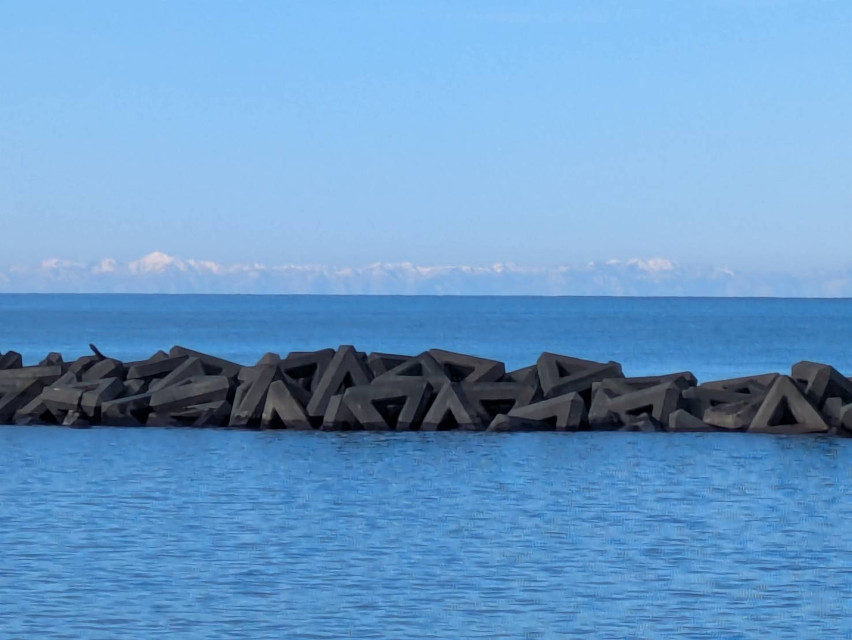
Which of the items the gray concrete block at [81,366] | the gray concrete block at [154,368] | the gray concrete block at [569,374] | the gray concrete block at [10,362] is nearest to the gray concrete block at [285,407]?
the gray concrete block at [154,368]

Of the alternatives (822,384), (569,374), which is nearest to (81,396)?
(569,374)

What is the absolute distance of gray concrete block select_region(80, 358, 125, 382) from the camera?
2859cm

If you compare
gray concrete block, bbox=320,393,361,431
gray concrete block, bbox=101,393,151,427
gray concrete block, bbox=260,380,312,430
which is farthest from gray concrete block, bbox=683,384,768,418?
gray concrete block, bbox=101,393,151,427

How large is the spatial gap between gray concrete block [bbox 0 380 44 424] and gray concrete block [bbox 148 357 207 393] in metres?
1.99

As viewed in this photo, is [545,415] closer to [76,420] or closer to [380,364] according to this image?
[380,364]

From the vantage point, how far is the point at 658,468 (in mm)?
21391

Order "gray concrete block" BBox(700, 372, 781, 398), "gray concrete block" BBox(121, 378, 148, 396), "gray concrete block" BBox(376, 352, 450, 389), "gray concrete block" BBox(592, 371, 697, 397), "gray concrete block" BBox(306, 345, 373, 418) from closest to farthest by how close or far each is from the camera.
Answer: "gray concrete block" BBox(306, 345, 373, 418) < "gray concrete block" BBox(376, 352, 450, 389) < "gray concrete block" BBox(592, 371, 697, 397) < "gray concrete block" BBox(700, 372, 781, 398) < "gray concrete block" BBox(121, 378, 148, 396)

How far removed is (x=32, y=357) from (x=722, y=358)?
27.5 m

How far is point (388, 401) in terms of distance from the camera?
25.2m

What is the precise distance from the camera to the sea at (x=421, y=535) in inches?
473

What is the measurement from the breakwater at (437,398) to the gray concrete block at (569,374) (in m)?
0.02

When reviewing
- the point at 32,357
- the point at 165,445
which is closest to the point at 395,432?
the point at 165,445

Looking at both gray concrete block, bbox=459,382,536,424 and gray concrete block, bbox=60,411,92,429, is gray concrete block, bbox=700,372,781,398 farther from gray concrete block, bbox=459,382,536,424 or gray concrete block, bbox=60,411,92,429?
gray concrete block, bbox=60,411,92,429

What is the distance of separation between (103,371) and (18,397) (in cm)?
164
